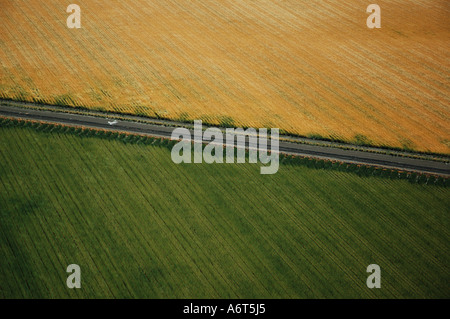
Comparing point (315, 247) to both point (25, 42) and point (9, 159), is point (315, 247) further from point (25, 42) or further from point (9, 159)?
point (25, 42)

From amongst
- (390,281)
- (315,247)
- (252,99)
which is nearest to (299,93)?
(252,99)

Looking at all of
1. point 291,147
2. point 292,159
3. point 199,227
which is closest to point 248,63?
point 291,147

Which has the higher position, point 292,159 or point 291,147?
point 291,147

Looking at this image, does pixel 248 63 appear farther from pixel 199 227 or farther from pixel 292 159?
pixel 199 227

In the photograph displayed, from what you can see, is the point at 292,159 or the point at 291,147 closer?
the point at 292,159

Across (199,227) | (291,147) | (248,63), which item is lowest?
(199,227)

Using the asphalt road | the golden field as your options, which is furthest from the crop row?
the golden field

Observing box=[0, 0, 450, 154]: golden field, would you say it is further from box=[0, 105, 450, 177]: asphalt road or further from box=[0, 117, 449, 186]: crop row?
box=[0, 117, 449, 186]: crop row
